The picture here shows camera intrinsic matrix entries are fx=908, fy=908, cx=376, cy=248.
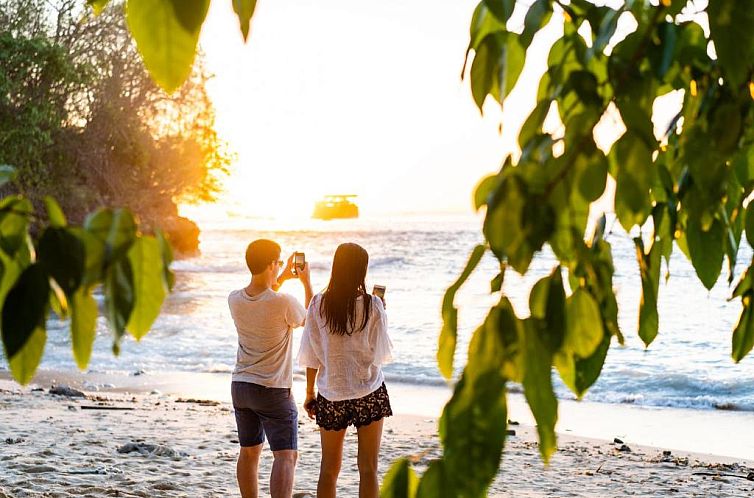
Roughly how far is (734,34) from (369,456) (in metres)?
4.63

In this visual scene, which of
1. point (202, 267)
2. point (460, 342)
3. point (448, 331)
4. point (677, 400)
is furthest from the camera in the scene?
point (202, 267)

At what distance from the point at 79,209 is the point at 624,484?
2236 centimetres

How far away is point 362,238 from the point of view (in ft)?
215

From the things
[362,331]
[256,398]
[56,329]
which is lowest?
[56,329]

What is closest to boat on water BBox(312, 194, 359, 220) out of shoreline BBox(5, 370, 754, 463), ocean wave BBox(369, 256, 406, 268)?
ocean wave BBox(369, 256, 406, 268)

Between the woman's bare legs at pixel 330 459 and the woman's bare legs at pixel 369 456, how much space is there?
4.7 inches

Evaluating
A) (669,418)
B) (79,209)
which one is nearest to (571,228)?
(669,418)

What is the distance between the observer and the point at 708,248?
119 cm

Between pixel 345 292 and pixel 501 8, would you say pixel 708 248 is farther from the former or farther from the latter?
pixel 345 292

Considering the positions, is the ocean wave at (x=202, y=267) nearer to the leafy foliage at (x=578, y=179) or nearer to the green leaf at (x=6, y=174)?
the leafy foliage at (x=578, y=179)

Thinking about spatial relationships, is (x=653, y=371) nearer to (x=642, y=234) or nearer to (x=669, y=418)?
(x=669, y=418)

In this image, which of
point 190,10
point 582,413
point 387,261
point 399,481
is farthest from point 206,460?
point 387,261

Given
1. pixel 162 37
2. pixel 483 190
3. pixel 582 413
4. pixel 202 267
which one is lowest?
pixel 582 413

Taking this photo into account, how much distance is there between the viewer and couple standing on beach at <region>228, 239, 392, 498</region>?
5141 mm
